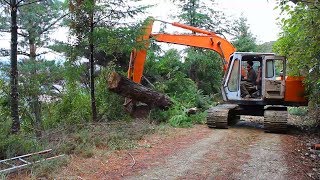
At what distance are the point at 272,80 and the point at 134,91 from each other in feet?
13.5

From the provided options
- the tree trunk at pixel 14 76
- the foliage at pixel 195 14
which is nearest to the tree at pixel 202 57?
the foliage at pixel 195 14

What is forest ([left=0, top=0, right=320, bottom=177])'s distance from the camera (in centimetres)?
673

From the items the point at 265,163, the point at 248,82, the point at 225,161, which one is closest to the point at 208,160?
the point at 225,161

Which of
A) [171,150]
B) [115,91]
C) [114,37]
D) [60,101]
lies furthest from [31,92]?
[171,150]

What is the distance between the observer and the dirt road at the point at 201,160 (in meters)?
5.35

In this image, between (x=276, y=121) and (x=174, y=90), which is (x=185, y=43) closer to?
(x=174, y=90)

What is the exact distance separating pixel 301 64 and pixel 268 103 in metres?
2.04

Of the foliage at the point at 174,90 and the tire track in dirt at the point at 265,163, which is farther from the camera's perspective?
the foliage at the point at 174,90

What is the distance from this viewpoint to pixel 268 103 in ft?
33.1

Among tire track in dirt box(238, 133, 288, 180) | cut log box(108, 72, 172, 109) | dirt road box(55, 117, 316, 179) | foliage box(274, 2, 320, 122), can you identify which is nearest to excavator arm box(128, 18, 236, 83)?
cut log box(108, 72, 172, 109)

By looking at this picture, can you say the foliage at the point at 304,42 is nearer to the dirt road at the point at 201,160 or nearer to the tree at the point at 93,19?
the dirt road at the point at 201,160

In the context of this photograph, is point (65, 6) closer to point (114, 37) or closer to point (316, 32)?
point (114, 37)

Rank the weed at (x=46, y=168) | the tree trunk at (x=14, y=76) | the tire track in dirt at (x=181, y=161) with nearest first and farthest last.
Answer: the weed at (x=46, y=168) → the tire track in dirt at (x=181, y=161) → the tree trunk at (x=14, y=76)

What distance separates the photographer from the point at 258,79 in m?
10.4
